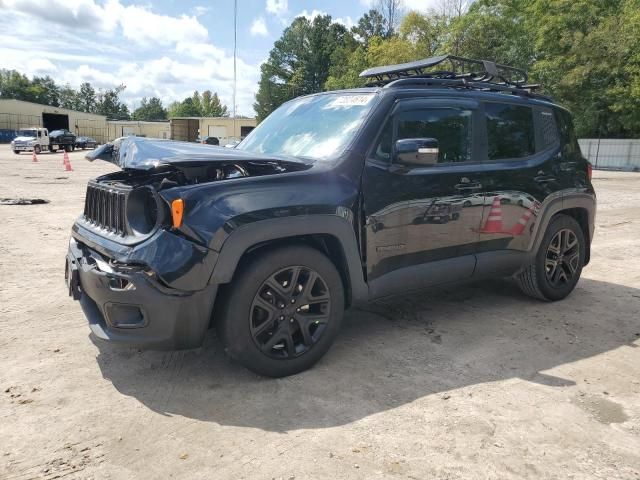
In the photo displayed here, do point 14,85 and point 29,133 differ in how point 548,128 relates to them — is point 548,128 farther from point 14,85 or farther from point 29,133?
point 14,85

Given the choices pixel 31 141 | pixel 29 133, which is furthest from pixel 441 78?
pixel 29 133

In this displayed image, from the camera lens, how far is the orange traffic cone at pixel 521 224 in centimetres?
445

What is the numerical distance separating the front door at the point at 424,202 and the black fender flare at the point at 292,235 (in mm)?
133

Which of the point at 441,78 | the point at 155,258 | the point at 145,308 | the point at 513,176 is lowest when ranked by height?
the point at 145,308

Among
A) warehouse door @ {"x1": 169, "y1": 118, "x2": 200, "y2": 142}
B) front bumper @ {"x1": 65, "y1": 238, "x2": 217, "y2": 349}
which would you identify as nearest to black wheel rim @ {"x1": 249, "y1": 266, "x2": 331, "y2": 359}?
front bumper @ {"x1": 65, "y1": 238, "x2": 217, "y2": 349}

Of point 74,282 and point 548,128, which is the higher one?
point 548,128

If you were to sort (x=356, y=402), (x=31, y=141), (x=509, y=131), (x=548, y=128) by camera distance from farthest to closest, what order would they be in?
(x=31, y=141), (x=548, y=128), (x=509, y=131), (x=356, y=402)

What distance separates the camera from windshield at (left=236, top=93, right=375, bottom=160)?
12.1ft

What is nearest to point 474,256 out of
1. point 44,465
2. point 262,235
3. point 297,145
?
point 297,145

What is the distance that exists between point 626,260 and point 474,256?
4051 millimetres

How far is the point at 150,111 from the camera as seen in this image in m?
133

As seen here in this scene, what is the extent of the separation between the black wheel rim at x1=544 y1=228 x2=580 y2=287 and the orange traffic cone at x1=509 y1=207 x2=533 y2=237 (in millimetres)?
498

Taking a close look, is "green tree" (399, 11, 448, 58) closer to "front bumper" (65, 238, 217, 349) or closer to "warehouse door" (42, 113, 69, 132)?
"front bumper" (65, 238, 217, 349)

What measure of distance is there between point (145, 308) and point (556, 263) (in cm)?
387
